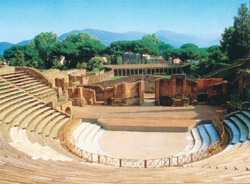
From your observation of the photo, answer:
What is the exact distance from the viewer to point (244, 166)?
348 inches

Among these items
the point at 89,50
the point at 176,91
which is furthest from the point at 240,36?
the point at 89,50

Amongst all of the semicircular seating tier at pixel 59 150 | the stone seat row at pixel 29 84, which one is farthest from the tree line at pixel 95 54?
the semicircular seating tier at pixel 59 150

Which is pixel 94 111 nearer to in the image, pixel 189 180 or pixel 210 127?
pixel 210 127

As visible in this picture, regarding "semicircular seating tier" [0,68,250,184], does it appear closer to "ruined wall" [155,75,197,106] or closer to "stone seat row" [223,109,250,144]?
"stone seat row" [223,109,250,144]

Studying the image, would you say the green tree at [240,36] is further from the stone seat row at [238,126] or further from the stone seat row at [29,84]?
the stone seat row at [29,84]

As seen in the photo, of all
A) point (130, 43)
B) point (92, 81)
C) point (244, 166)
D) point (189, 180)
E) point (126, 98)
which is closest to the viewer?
point (189, 180)

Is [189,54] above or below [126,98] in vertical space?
above

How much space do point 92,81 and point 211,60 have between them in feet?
82.5

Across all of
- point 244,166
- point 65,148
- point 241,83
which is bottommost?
point 65,148

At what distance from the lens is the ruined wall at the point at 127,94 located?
87.2 feet

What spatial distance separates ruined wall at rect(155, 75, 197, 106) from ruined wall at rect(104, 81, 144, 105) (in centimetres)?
209

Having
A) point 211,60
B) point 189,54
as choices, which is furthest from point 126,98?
point 189,54

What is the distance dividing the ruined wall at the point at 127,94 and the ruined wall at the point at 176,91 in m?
2.09

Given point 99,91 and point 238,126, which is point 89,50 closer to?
point 99,91
